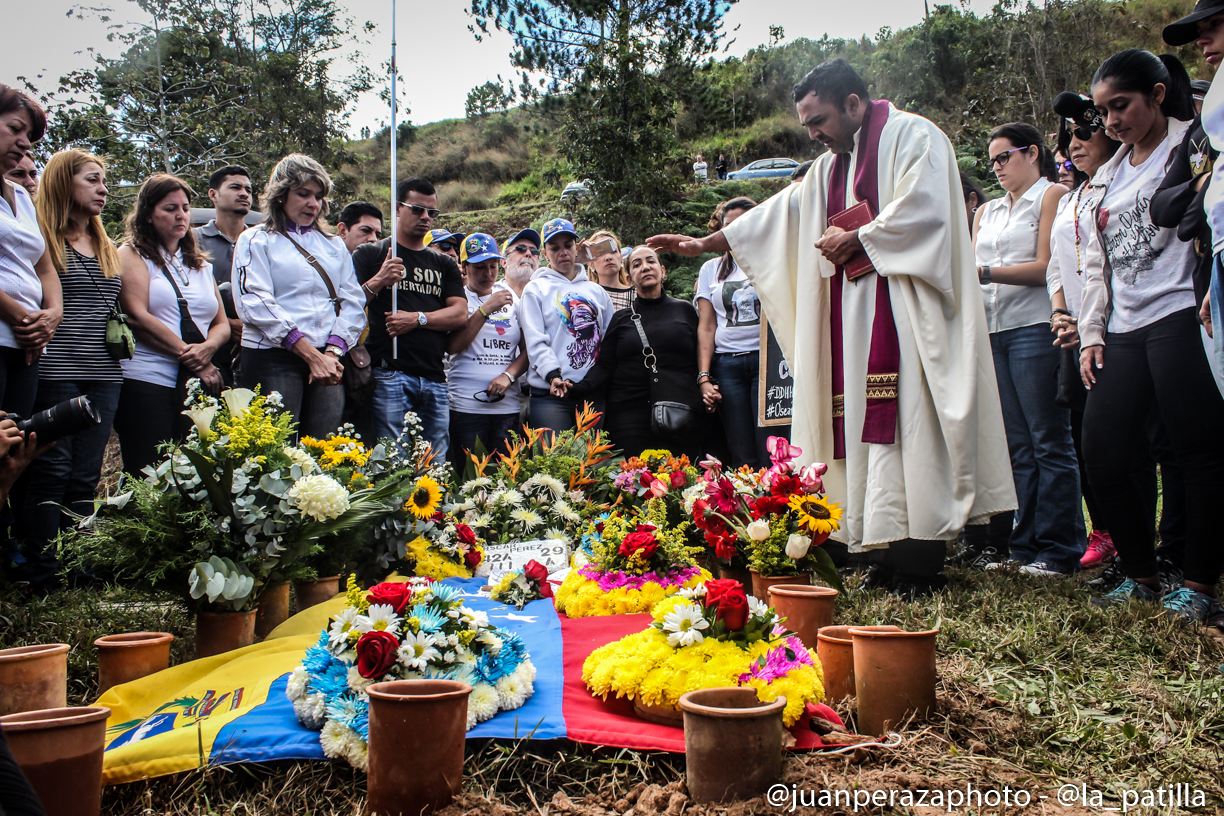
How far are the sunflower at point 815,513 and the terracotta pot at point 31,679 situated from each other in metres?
2.18

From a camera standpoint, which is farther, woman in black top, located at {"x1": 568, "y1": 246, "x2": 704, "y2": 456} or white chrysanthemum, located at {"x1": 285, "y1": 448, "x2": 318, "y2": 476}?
woman in black top, located at {"x1": 568, "y1": 246, "x2": 704, "y2": 456}

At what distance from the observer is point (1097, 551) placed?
434cm

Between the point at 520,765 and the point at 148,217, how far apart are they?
12.5ft

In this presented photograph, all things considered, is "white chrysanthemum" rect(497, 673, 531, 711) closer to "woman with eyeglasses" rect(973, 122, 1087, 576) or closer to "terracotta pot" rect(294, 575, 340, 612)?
"terracotta pot" rect(294, 575, 340, 612)

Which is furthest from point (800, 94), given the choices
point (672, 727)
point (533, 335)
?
point (672, 727)

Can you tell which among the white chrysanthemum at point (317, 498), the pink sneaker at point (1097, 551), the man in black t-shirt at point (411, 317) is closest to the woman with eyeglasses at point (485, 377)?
the man in black t-shirt at point (411, 317)

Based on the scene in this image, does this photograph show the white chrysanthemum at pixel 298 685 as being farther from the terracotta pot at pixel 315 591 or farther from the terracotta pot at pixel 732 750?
the terracotta pot at pixel 315 591

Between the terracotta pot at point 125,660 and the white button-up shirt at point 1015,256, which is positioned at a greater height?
the white button-up shirt at point 1015,256

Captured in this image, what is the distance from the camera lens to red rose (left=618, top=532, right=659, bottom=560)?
307 cm

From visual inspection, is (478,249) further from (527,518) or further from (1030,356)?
(1030,356)

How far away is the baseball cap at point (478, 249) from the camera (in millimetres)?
5893

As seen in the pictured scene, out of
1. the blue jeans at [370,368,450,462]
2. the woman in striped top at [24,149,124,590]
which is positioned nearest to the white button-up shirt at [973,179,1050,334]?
the blue jeans at [370,368,450,462]

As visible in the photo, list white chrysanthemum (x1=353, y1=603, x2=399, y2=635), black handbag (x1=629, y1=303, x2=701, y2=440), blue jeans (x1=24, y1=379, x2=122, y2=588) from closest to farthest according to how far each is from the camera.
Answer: white chrysanthemum (x1=353, y1=603, x2=399, y2=635) < blue jeans (x1=24, y1=379, x2=122, y2=588) < black handbag (x1=629, y1=303, x2=701, y2=440)

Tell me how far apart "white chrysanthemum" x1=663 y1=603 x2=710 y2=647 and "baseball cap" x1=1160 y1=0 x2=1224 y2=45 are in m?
2.22
